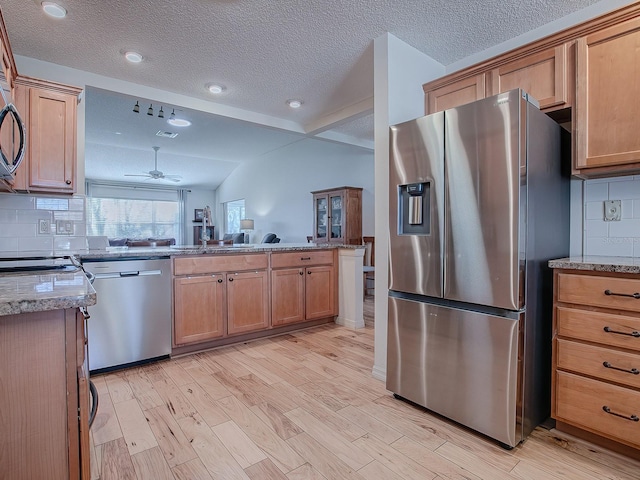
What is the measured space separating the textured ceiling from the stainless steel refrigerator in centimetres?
83

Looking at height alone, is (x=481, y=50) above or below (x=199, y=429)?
above

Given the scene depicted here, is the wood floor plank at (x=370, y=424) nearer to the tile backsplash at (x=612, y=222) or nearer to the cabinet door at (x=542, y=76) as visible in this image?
the tile backsplash at (x=612, y=222)

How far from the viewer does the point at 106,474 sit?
1457 millimetres

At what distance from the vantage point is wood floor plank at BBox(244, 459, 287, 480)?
1.45m

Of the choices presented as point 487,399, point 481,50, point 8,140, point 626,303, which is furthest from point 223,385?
point 481,50

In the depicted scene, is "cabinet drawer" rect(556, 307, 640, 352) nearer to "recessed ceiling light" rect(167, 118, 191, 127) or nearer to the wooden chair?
the wooden chair

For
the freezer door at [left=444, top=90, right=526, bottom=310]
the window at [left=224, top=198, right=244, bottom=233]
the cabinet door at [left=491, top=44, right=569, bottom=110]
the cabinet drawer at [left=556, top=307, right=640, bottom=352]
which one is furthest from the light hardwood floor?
the window at [left=224, top=198, right=244, bottom=233]

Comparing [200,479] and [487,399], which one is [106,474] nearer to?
[200,479]

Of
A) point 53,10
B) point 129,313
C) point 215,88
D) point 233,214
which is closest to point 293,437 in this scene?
point 129,313

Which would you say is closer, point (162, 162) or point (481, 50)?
point (481, 50)

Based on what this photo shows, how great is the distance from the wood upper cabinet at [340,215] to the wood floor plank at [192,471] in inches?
181

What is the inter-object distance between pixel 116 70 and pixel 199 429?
2.86 m

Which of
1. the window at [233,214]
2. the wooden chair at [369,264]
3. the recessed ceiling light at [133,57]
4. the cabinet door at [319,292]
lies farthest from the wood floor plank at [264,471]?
the window at [233,214]

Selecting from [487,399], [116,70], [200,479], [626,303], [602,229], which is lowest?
[200,479]
